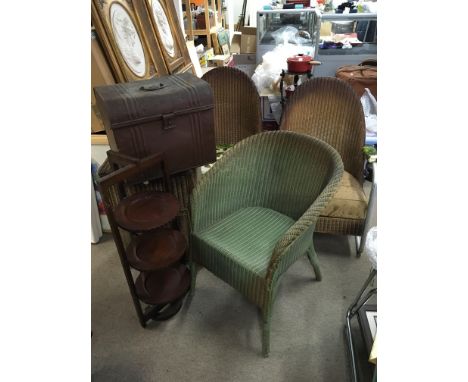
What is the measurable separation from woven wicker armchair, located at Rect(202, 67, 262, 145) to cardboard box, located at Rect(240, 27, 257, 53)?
114 cm

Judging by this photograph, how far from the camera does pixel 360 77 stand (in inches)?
92.4

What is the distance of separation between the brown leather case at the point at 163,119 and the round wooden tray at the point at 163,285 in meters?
0.47

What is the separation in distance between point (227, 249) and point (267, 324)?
33cm

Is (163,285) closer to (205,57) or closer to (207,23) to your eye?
(205,57)

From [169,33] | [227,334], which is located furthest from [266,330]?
[169,33]

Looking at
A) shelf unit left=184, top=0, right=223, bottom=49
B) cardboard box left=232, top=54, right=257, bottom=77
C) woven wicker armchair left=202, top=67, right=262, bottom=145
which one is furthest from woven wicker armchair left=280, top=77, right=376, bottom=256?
shelf unit left=184, top=0, right=223, bottom=49

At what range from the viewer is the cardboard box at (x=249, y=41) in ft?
9.70

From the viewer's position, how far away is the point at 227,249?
1.30m

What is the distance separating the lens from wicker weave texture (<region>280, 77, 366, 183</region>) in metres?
1.70

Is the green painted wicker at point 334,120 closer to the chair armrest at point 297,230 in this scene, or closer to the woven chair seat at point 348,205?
the woven chair seat at point 348,205

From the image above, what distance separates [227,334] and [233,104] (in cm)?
135

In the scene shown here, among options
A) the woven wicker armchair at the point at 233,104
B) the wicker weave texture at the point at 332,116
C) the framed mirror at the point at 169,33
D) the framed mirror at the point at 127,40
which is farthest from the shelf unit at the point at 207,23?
the wicker weave texture at the point at 332,116
